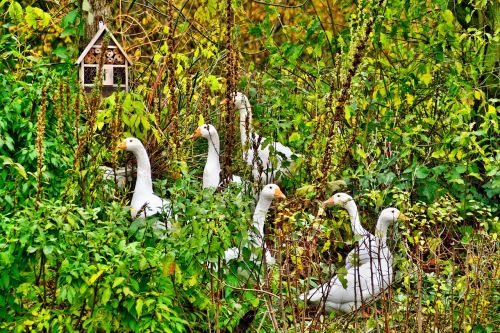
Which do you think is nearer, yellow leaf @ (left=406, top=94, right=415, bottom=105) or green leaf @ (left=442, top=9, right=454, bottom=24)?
green leaf @ (left=442, top=9, right=454, bottom=24)

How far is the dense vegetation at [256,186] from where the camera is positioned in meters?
5.18

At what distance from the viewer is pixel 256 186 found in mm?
7391

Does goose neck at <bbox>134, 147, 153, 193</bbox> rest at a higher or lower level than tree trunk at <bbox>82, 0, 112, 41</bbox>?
lower

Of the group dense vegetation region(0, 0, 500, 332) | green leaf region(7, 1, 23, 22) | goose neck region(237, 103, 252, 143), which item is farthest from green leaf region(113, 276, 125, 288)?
green leaf region(7, 1, 23, 22)

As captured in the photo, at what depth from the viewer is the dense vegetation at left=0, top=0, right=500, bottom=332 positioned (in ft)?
17.0

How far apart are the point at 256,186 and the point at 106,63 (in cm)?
148

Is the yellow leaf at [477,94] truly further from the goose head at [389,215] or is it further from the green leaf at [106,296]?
the green leaf at [106,296]

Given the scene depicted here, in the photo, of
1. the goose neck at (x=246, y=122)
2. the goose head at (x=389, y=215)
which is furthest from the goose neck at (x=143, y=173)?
the goose head at (x=389, y=215)

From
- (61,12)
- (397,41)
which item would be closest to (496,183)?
(397,41)

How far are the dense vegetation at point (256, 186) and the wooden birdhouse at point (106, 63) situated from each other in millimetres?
211

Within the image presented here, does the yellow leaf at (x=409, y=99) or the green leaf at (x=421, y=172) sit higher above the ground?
the yellow leaf at (x=409, y=99)

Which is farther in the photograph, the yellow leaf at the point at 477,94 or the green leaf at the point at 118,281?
the yellow leaf at the point at 477,94

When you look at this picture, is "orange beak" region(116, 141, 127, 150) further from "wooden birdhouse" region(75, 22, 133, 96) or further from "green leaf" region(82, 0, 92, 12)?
"green leaf" region(82, 0, 92, 12)

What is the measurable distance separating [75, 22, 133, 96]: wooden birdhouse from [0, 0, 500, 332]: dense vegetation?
0.69 feet
